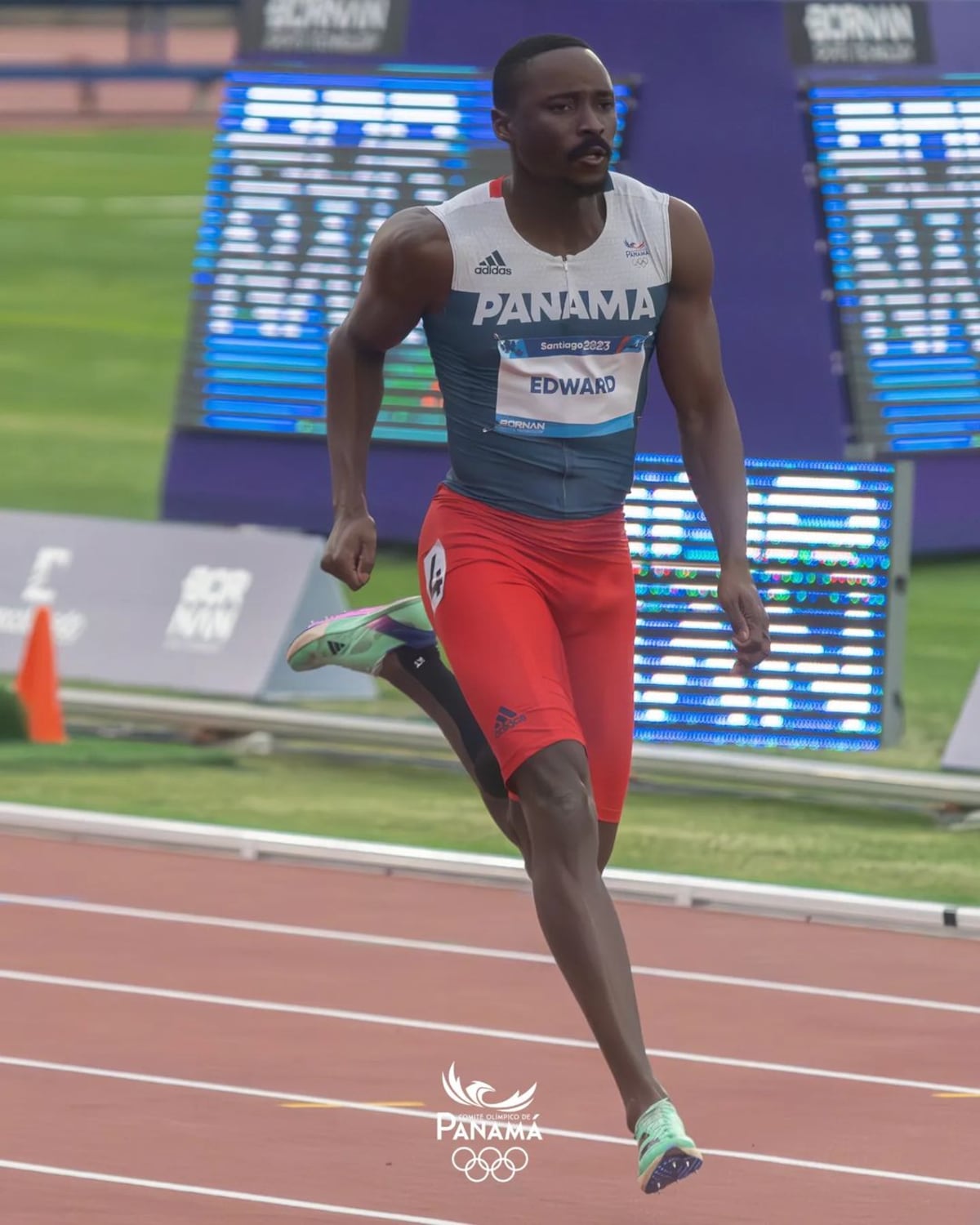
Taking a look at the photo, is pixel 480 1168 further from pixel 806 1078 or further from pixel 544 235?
pixel 544 235

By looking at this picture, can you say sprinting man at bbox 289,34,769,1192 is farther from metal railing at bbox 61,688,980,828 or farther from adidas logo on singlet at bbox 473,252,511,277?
metal railing at bbox 61,688,980,828

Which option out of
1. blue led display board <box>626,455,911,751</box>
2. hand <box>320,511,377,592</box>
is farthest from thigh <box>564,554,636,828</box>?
blue led display board <box>626,455,911,751</box>

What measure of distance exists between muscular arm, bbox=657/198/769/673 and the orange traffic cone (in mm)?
5125

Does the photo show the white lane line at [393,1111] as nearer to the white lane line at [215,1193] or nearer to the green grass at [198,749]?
the white lane line at [215,1193]

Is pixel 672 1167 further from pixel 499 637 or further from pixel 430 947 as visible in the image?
pixel 430 947

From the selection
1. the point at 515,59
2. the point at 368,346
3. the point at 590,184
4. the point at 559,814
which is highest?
the point at 515,59

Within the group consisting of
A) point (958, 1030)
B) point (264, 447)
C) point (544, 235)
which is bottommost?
point (958, 1030)

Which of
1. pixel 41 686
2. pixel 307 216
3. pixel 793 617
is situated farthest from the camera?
pixel 307 216

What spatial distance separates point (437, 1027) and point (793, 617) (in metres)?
3.78

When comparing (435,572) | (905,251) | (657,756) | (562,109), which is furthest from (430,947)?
(905,251)

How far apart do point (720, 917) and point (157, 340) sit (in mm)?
14799

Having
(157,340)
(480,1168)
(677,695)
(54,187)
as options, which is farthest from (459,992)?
(54,187)

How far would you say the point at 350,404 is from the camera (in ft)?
19.5

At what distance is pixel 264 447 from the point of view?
15.8 meters
